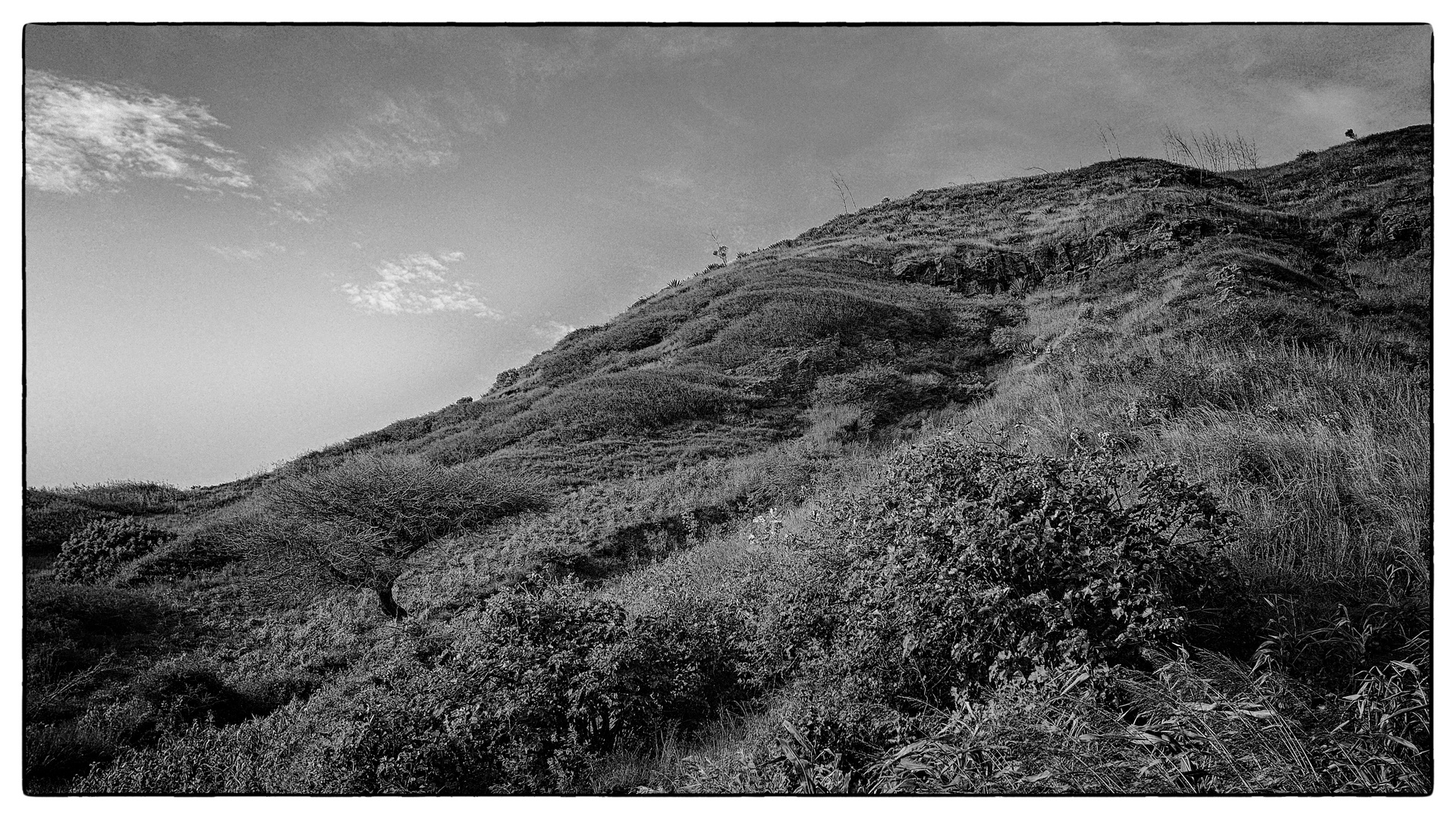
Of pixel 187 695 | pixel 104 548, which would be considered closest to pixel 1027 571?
pixel 187 695

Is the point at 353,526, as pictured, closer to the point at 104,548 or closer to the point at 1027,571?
the point at 104,548

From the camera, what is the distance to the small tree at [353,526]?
8734 millimetres

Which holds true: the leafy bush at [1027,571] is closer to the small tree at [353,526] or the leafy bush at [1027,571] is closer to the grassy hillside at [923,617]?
the grassy hillside at [923,617]

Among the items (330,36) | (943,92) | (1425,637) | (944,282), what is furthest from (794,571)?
(944,282)

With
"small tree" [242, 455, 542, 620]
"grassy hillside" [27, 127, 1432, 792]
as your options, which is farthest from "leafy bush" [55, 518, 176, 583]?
"small tree" [242, 455, 542, 620]

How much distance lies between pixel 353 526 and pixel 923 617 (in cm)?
804

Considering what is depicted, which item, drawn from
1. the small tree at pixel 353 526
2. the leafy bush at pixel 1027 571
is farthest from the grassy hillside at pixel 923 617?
the small tree at pixel 353 526

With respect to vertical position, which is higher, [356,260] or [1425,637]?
[356,260]

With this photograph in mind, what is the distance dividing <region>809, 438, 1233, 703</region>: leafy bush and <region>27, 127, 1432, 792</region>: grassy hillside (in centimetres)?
2

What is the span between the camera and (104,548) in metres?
8.02

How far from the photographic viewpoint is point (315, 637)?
790 centimetres

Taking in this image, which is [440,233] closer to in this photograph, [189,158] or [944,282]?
[189,158]

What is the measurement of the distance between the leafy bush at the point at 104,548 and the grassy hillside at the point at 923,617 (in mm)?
101

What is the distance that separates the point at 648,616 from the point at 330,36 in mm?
4363
